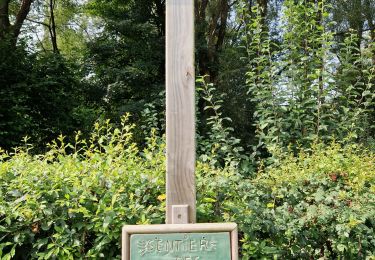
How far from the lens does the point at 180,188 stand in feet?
6.50

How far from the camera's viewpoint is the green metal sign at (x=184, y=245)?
1.88m

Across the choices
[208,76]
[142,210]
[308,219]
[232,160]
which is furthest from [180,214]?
[208,76]

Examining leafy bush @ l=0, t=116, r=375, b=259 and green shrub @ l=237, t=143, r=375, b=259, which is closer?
leafy bush @ l=0, t=116, r=375, b=259

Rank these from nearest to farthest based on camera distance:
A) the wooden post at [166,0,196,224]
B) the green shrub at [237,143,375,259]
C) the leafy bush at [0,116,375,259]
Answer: the wooden post at [166,0,196,224], the leafy bush at [0,116,375,259], the green shrub at [237,143,375,259]

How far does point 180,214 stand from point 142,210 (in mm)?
580

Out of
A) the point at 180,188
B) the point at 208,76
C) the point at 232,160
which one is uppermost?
the point at 208,76

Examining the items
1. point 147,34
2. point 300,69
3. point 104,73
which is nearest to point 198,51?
point 147,34

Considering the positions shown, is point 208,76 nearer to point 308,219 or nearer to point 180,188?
point 308,219

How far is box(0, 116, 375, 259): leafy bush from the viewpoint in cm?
245

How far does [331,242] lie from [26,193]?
6.19ft

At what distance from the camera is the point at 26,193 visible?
257cm

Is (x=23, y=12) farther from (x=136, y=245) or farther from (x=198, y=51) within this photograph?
(x=136, y=245)

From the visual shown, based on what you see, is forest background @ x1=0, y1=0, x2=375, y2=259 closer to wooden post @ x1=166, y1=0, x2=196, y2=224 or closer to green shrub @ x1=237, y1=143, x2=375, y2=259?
green shrub @ x1=237, y1=143, x2=375, y2=259

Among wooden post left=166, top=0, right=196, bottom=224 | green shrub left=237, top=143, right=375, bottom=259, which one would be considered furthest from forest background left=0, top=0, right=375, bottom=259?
wooden post left=166, top=0, right=196, bottom=224
